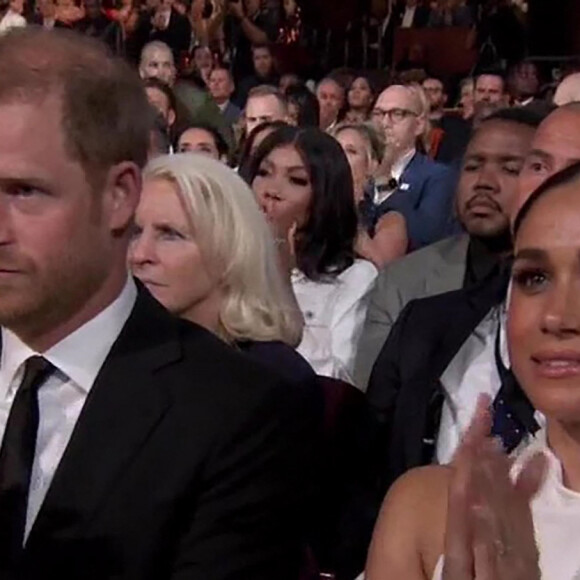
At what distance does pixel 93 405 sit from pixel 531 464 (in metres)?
0.55

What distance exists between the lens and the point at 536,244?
4.67 feet

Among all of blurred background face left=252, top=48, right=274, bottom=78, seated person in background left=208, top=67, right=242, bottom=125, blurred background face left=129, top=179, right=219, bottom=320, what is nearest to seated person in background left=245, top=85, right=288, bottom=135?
seated person in background left=208, top=67, right=242, bottom=125

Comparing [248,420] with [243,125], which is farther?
[243,125]

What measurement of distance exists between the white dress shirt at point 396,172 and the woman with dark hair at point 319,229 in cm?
137

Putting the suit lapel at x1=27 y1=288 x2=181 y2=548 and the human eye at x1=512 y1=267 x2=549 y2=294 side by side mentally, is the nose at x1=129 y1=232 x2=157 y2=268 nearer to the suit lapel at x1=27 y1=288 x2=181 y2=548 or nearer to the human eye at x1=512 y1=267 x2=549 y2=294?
the suit lapel at x1=27 y1=288 x2=181 y2=548

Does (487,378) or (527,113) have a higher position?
(527,113)

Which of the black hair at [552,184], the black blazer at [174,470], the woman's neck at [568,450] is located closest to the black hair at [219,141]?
the black blazer at [174,470]

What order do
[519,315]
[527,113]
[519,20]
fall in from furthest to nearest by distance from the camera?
[519,20], [527,113], [519,315]

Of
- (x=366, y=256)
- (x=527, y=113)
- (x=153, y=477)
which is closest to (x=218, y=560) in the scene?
(x=153, y=477)

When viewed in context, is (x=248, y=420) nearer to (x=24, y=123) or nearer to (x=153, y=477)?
(x=153, y=477)

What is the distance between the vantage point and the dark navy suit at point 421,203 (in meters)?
4.79

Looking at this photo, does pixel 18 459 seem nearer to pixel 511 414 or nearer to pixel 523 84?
pixel 511 414

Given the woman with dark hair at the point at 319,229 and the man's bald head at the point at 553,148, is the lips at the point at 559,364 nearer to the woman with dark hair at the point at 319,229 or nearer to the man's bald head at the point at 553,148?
the man's bald head at the point at 553,148

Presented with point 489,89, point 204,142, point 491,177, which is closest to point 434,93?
point 489,89
